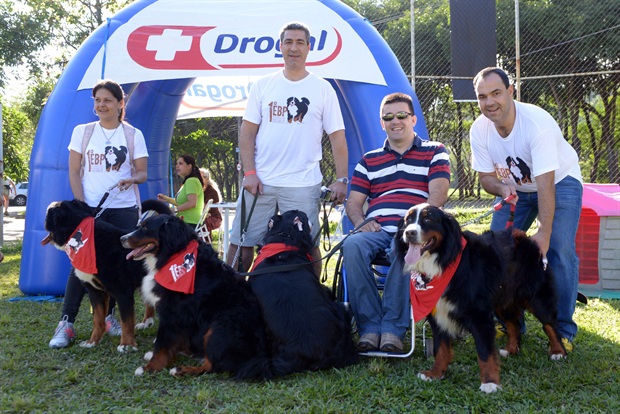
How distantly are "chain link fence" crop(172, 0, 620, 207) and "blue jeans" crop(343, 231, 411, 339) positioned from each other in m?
9.54

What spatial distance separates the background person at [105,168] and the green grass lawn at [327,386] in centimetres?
44

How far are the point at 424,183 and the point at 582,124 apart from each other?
15719 mm

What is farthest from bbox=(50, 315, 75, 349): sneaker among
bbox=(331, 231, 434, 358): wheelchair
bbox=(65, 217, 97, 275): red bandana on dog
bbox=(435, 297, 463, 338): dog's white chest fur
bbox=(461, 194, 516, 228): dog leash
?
bbox=(461, 194, 516, 228): dog leash

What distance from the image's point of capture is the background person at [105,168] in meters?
4.28

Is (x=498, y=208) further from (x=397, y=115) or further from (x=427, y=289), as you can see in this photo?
(x=427, y=289)

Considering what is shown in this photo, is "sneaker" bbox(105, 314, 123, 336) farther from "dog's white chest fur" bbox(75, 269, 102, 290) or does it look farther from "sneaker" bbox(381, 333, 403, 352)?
"sneaker" bbox(381, 333, 403, 352)

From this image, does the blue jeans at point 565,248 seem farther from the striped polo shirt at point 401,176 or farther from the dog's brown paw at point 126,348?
the dog's brown paw at point 126,348

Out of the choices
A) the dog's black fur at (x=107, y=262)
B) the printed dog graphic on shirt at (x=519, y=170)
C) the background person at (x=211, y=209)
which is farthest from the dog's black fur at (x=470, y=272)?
the background person at (x=211, y=209)

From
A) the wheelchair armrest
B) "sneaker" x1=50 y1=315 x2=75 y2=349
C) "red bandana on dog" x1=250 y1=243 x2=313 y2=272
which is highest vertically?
"red bandana on dog" x1=250 y1=243 x2=313 y2=272

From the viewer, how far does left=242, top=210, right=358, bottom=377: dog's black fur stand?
3.35 metres

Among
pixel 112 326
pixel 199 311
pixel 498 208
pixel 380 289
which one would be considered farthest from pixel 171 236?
pixel 498 208

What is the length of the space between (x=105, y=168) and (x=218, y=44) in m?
2.38

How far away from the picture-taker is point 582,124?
17672 millimetres

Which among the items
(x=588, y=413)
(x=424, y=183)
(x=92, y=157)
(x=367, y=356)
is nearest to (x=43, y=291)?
(x=92, y=157)
